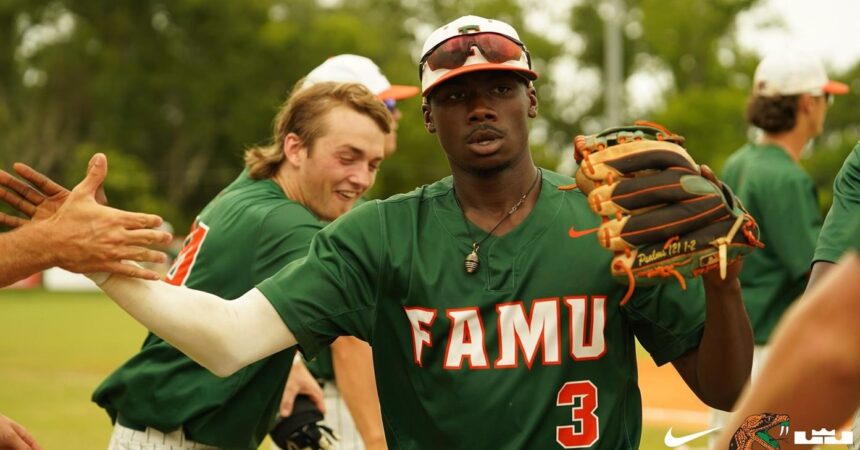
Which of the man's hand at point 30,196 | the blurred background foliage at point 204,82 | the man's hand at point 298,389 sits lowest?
the man's hand at point 298,389

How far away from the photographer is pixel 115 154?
1806 inches

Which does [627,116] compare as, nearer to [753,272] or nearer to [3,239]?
[753,272]

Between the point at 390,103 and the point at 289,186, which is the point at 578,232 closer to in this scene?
the point at 289,186

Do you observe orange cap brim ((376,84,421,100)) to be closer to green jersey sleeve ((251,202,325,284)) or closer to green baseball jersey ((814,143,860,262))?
green jersey sleeve ((251,202,325,284))

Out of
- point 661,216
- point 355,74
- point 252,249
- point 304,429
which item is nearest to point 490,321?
point 661,216

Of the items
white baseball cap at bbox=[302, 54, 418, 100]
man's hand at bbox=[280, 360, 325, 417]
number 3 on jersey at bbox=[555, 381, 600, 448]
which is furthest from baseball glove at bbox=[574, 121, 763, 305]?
white baseball cap at bbox=[302, 54, 418, 100]

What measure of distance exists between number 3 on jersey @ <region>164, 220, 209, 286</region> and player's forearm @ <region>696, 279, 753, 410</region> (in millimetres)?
2086

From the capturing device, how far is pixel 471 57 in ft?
10.5

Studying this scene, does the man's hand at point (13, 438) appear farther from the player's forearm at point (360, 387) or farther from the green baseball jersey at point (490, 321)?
the player's forearm at point (360, 387)

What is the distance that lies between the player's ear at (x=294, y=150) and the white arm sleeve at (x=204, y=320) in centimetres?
143

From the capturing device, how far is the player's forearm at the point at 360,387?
461cm

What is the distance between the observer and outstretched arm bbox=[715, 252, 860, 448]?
1.43 metres

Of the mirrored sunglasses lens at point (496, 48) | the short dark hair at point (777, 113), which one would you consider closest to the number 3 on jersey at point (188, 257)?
the mirrored sunglasses lens at point (496, 48)

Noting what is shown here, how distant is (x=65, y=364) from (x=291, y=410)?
11.1 meters
